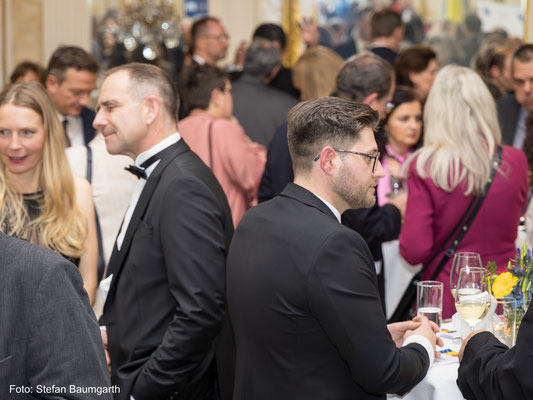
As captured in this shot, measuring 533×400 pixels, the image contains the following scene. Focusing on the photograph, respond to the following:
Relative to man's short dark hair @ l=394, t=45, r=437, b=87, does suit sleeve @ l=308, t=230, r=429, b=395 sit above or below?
below

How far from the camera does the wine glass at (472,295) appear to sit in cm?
246

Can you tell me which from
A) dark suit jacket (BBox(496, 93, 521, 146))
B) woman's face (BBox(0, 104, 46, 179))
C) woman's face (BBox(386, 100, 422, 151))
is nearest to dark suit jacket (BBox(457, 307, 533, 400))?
woman's face (BBox(0, 104, 46, 179))

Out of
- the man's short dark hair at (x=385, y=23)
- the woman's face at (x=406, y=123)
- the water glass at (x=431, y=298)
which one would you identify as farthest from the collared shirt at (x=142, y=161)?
the man's short dark hair at (x=385, y=23)

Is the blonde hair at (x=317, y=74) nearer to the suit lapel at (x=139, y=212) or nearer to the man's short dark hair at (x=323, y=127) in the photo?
the suit lapel at (x=139, y=212)

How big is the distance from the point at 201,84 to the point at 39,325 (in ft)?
9.93

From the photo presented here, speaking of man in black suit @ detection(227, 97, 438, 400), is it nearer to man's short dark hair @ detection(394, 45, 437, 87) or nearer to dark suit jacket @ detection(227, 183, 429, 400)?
dark suit jacket @ detection(227, 183, 429, 400)

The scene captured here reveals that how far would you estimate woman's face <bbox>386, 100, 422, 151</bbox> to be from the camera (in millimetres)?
4609

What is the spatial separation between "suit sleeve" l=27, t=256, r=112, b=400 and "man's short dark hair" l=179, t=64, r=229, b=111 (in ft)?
9.57

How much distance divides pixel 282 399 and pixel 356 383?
0.21 m

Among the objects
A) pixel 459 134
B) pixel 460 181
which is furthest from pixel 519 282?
pixel 459 134

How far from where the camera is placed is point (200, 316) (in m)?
2.64

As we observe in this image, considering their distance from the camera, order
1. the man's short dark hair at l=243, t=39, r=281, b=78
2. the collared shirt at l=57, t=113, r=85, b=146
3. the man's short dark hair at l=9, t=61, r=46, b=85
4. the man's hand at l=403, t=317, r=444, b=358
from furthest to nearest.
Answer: the man's short dark hair at l=9, t=61, r=46, b=85
the man's short dark hair at l=243, t=39, r=281, b=78
the collared shirt at l=57, t=113, r=85, b=146
the man's hand at l=403, t=317, r=444, b=358

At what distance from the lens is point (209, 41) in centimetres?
699

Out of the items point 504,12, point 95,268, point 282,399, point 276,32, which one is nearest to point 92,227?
point 95,268
